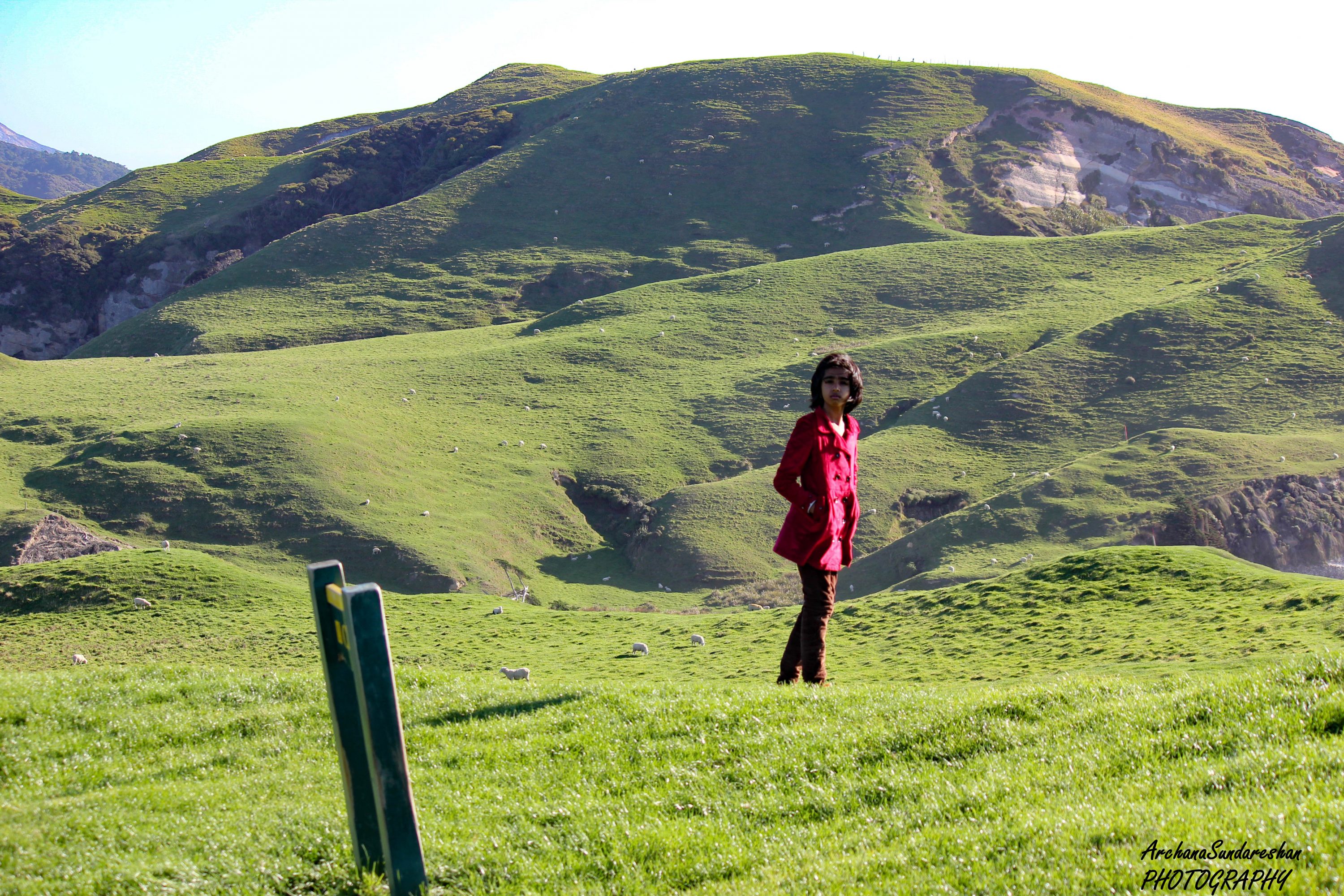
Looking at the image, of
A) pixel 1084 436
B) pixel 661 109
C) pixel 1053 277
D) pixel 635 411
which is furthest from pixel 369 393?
pixel 661 109

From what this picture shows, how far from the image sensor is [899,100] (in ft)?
241

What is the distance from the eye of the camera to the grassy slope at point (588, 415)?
24859 mm

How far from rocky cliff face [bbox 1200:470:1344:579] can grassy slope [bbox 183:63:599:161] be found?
93.6m

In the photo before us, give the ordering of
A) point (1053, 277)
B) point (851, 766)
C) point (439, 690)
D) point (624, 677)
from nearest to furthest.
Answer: point (851, 766), point (439, 690), point (624, 677), point (1053, 277)

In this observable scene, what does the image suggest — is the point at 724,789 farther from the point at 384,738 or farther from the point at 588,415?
the point at 588,415

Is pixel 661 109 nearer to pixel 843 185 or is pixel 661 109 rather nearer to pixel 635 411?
pixel 843 185

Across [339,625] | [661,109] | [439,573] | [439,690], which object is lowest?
[439,573]

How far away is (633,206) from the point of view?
64.0 m

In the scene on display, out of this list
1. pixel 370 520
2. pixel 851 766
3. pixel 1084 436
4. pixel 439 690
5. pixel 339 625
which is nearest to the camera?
pixel 339 625

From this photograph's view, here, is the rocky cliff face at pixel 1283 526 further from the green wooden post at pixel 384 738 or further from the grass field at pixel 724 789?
the green wooden post at pixel 384 738

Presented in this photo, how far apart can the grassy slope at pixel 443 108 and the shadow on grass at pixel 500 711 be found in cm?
10463

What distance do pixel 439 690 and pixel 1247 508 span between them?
2085 cm

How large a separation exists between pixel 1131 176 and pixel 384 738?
7560 centimetres

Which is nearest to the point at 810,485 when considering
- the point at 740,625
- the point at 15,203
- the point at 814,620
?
the point at 814,620
